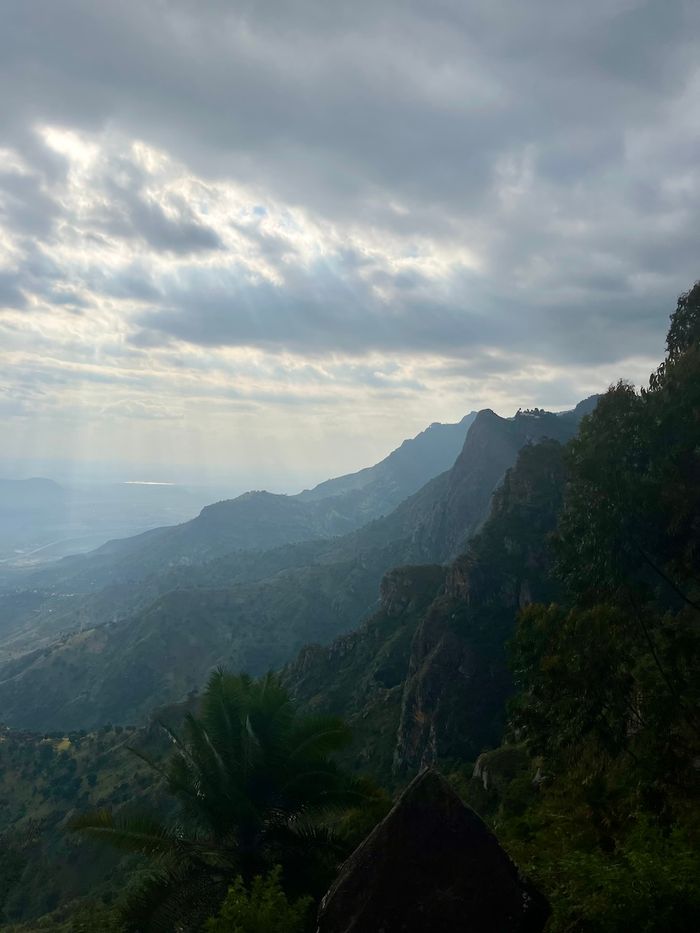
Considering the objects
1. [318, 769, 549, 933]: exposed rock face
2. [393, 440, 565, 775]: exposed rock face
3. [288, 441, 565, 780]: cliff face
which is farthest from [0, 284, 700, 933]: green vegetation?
[288, 441, 565, 780]: cliff face

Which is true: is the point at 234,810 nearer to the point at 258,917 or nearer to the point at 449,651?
the point at 258,917

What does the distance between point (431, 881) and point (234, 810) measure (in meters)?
8.39

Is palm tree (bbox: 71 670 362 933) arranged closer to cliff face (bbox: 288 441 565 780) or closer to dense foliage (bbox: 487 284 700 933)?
dense foliage (bbox: 487 284 700 933)

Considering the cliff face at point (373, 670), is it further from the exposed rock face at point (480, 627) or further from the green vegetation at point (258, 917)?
the green vegetation at point (258, 917)

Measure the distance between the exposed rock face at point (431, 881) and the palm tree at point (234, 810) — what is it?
23.4ft

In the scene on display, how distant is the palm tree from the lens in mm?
14391


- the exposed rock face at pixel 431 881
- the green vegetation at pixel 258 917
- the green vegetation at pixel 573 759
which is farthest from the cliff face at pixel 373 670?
the exposed rock face at pixel 431 881

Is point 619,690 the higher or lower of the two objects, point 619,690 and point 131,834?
the higher

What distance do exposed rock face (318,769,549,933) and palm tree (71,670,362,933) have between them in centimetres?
712

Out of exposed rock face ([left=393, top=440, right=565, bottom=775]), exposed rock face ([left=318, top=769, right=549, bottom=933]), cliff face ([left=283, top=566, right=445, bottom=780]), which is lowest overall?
cliff face ([left=283, top=566, right=445, bottom=780])

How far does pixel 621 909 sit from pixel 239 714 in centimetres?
1097

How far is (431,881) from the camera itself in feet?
27.1

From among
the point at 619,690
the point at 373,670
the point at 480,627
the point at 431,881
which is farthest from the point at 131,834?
the point at 373,670

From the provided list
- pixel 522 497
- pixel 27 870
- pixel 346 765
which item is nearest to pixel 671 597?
pixel 346 765
